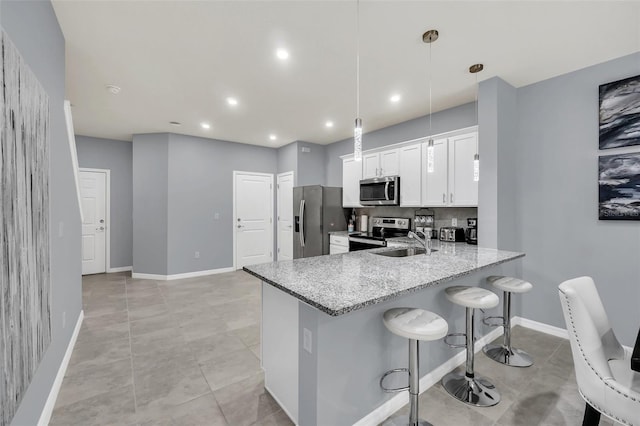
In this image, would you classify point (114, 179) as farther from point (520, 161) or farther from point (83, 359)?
point (520, 161)

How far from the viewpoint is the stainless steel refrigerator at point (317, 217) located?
509cm

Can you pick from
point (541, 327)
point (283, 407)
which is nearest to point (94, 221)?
point (283, 407)

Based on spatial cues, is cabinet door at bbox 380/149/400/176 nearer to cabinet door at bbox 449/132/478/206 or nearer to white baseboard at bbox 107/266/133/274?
cabinet door at bbox 449/132/478/206

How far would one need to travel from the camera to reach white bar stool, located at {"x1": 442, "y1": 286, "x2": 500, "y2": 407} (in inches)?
75.3

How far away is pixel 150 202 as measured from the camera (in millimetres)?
5348

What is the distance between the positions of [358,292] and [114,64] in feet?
10.7

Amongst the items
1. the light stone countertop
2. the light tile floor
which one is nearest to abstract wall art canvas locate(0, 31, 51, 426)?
the light tile floor

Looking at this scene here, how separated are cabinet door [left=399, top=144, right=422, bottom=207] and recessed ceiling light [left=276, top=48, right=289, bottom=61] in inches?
89.0

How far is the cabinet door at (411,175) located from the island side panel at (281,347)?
9.07 feet

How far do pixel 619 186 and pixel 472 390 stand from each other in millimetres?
2337

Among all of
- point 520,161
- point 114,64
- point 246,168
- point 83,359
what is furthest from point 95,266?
point 520,161

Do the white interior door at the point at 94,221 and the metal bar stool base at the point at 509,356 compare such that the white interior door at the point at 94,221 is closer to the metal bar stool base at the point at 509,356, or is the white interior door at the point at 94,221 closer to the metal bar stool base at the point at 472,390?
the metal bar stool base at the point at 472,390

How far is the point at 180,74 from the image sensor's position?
9.75ft

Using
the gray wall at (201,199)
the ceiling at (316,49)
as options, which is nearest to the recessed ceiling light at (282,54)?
the ceiling at (316,49)
